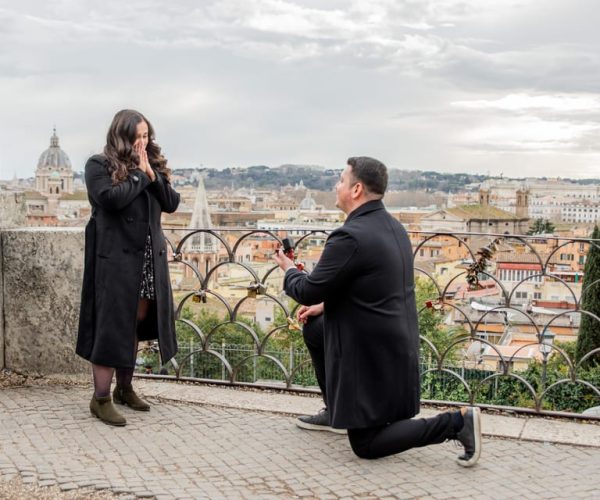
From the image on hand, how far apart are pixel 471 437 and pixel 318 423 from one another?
2.65 ft


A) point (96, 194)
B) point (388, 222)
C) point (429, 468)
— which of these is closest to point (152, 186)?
point (96, 194)

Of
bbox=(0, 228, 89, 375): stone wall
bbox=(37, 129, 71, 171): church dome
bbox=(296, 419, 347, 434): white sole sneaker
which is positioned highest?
bbox=(37, 129, 71, 171): church dome

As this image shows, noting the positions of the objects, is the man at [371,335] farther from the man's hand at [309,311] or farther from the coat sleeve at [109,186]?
the coat sleeve at [109,186]

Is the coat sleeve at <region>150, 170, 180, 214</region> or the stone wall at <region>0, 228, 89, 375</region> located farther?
the stone wall at <region>0, 228, 89, 375</region>

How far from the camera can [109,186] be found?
3.89 metres

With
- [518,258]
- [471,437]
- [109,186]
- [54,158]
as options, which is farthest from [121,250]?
[54,158]

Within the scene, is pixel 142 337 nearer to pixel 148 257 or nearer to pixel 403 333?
pixel 148 257

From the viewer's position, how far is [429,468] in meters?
3.56

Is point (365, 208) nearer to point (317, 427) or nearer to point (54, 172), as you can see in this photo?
point (317, 427)

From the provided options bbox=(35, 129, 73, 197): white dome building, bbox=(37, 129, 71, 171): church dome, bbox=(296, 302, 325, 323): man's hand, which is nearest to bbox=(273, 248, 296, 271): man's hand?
bbox=(296, 302, 325, 323): man's hand

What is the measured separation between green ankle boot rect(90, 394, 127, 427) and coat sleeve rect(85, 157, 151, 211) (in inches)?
36.4

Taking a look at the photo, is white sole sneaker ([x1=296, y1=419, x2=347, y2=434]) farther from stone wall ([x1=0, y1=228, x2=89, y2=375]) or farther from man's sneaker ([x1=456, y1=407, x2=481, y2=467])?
stone wall ([x1=0, y1=228, x2=89, y2=375])

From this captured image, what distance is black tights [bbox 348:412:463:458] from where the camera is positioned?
352 cm

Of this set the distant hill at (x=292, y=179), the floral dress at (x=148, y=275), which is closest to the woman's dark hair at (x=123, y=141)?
the floral dress at (x=148, y=275)
